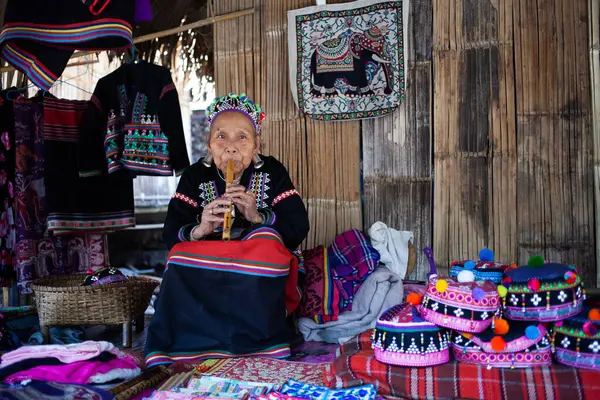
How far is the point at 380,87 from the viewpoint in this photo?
12.3 feet

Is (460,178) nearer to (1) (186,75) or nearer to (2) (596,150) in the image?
(2) (596,150)

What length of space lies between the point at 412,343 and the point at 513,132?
6.08 feet

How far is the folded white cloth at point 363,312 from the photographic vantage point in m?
3.16

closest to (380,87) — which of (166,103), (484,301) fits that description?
(166,103)

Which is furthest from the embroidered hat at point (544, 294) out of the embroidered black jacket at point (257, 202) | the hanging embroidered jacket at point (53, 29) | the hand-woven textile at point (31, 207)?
the hand-woven textile at point (31, 207)

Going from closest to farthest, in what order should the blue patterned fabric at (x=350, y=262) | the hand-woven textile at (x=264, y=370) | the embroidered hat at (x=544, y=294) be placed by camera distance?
the embroidered hat at (x=544, y=294) → the hand-woven textile at (x=264, y=370) → the blue patterned fabric at (x=350, y=262)

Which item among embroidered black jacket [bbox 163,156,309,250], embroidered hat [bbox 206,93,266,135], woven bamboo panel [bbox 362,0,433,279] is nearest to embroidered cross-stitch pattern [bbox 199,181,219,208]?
embroidered black jacket [bbox 163,156,309,250]

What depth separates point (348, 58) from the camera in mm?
3795

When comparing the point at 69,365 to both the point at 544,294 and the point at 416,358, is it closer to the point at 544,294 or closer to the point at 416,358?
the point at 416,358

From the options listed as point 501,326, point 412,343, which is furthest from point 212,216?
point 501,326

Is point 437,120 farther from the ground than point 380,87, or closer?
closer

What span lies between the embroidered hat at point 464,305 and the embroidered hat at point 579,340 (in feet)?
0.78

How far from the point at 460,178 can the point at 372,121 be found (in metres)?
0.67

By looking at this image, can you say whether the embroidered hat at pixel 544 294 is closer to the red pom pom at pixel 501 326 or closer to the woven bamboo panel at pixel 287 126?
the red pom pom at pixel 501 326
